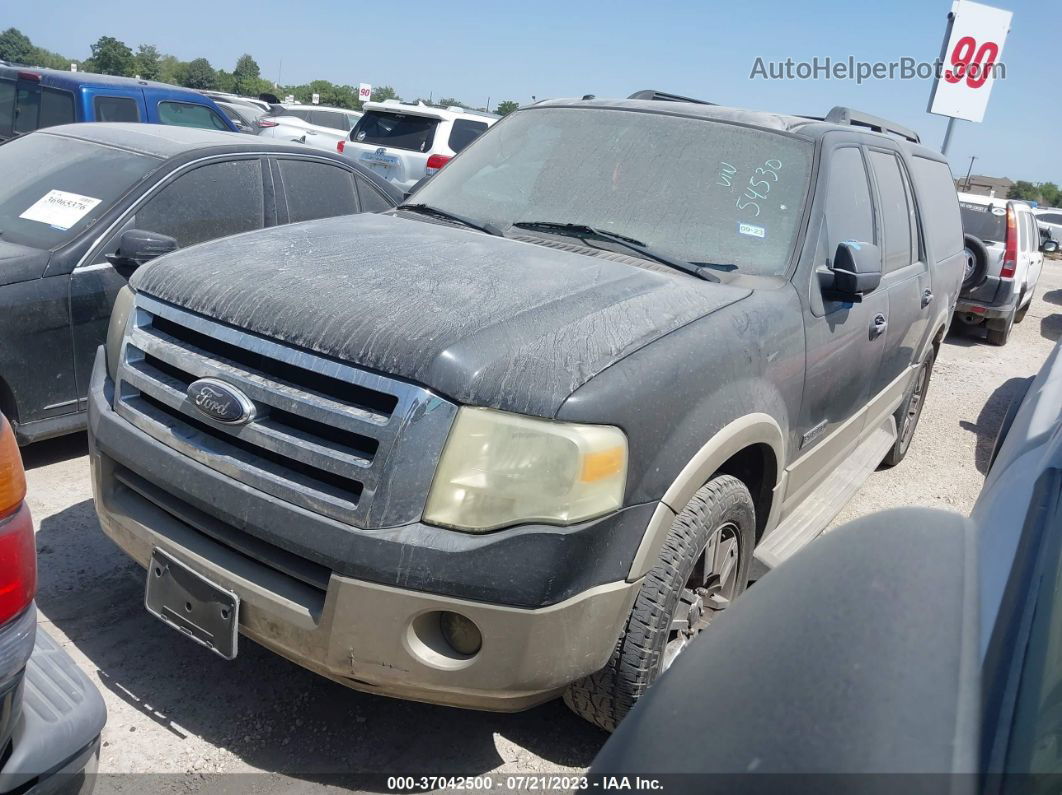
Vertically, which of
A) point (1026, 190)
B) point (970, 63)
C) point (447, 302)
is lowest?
point (1026, 190)

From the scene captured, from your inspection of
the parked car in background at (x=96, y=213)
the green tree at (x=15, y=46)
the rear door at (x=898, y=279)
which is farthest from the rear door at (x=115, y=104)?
the green tree at (x=15, y=46)

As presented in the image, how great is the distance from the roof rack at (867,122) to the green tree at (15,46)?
251 feet

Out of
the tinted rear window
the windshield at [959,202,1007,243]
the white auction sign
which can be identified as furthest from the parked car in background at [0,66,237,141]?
the white auction sign

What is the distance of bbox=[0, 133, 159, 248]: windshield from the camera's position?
4430mm

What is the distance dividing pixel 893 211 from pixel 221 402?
3.44m

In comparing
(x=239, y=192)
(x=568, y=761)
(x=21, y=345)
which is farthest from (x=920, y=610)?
(x=239, y=192)

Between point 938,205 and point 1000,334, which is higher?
point 938,205

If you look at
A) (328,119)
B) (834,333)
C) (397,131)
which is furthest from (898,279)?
(328,119)

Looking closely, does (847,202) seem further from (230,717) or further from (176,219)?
(176,219)

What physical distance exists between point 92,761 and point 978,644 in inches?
78.2

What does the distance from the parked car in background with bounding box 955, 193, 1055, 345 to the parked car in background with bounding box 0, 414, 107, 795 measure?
408 inches

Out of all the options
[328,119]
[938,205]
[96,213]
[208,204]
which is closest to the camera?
[96,213]

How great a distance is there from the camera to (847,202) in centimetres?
375

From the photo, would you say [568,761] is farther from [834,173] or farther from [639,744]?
[834,173]
